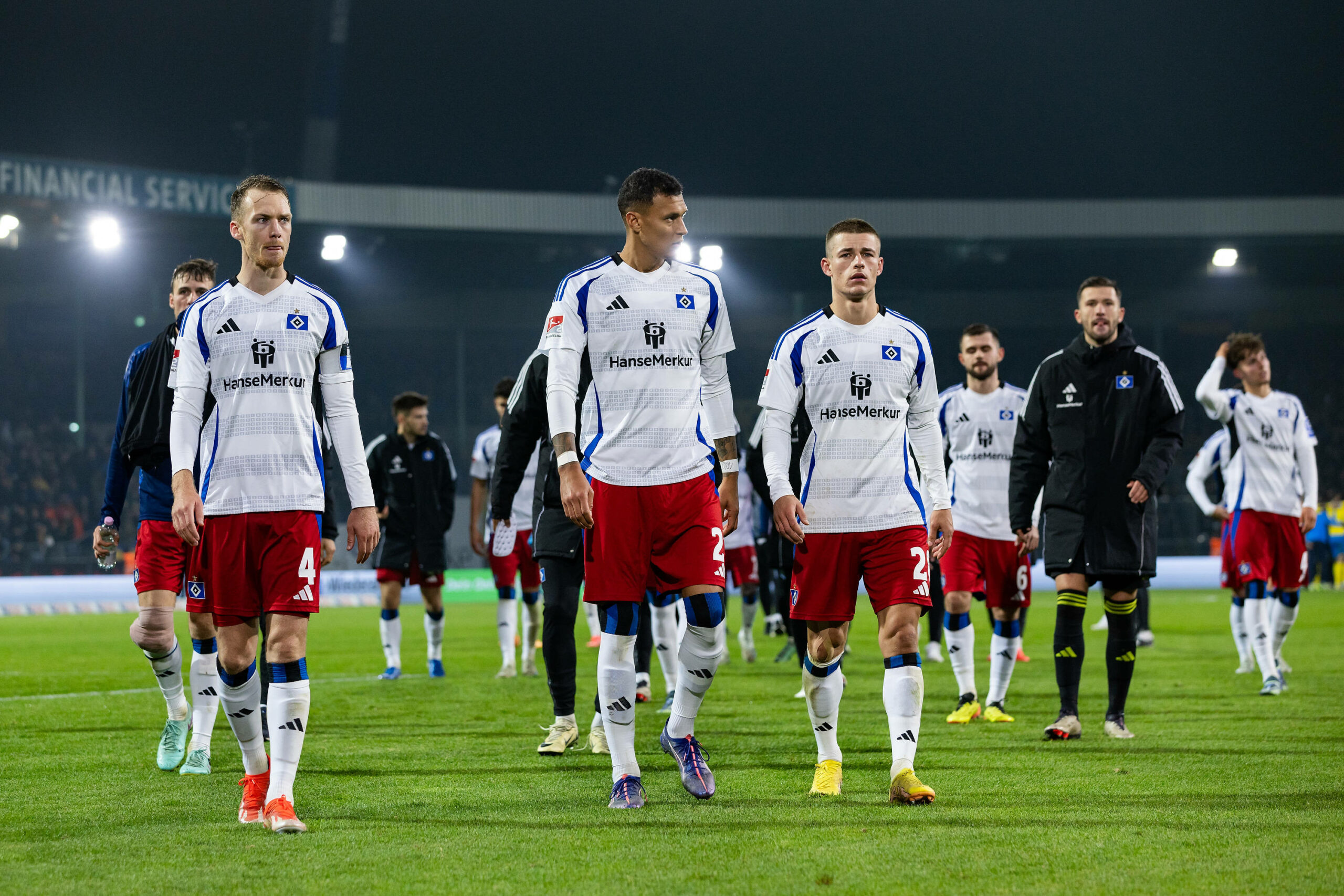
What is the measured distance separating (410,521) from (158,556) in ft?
18.0

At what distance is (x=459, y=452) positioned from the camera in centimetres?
3612

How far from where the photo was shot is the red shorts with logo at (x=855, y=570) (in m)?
5.36

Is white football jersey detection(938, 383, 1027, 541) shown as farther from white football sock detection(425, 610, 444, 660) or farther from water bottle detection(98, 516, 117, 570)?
water bottle detection(98, 516, 117, 570)

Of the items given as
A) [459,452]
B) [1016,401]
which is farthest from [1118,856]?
[459,452]

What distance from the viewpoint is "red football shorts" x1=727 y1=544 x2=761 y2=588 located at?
13477 mm

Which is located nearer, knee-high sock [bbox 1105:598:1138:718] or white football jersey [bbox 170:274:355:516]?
white football jersey [bbox 170:274:355:516]

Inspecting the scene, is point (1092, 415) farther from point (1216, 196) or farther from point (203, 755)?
point (1216, 196)

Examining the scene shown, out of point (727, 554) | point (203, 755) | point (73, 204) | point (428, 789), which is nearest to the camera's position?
point (428, 789)

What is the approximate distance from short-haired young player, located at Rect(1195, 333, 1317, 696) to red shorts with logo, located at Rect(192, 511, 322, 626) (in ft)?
24.5

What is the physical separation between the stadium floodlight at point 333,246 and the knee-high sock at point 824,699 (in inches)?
1106

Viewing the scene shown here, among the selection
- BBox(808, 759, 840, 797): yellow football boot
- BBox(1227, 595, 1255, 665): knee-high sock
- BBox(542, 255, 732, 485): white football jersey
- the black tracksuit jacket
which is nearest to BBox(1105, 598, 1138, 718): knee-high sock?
the black tracksuit jacket

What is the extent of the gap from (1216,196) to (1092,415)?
42.2 m

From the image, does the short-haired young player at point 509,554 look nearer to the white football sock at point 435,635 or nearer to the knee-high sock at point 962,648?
the white football sock at point 435,635

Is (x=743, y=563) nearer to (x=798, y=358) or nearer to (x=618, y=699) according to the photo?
(x=798, y=358)
